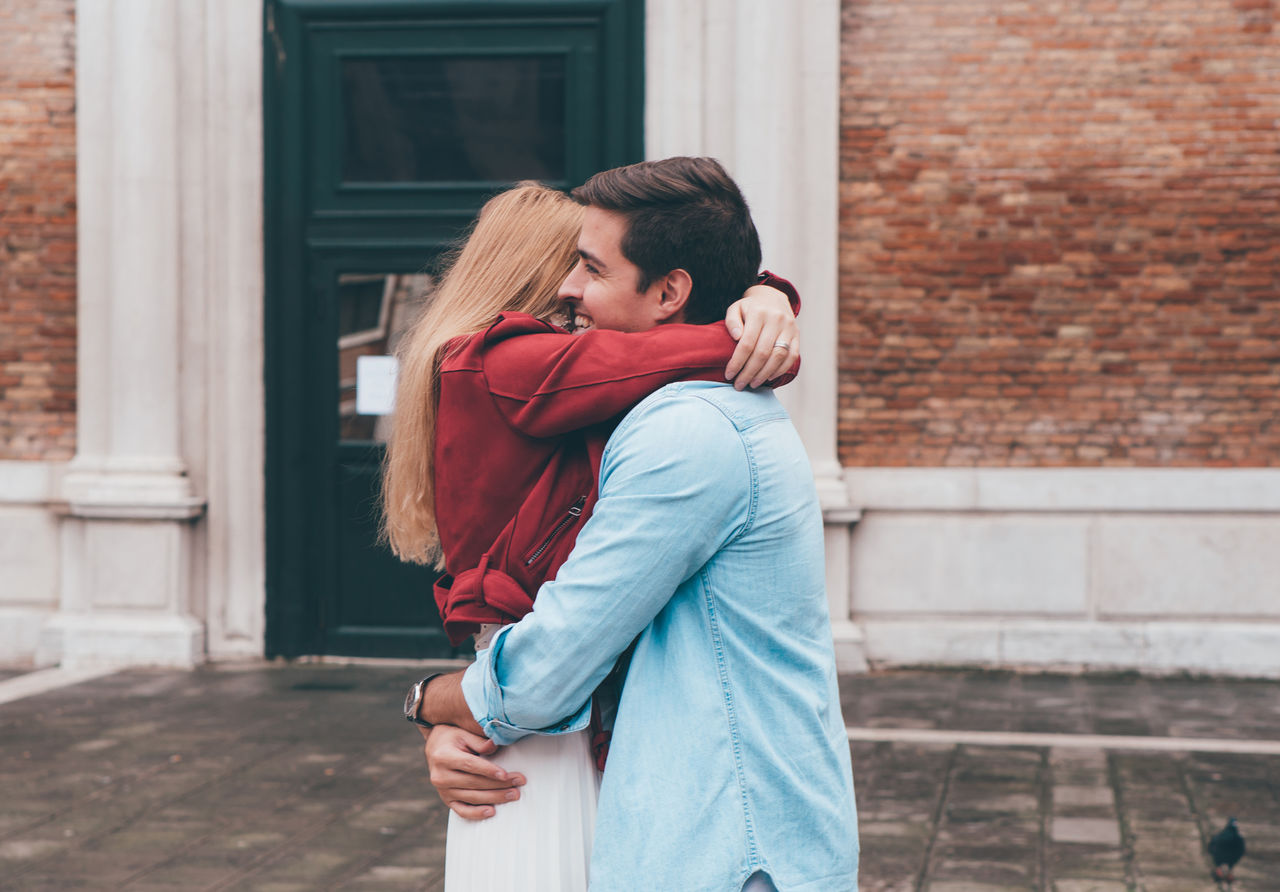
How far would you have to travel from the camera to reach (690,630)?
1681mm

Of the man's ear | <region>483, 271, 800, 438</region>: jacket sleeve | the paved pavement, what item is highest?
the man's ear

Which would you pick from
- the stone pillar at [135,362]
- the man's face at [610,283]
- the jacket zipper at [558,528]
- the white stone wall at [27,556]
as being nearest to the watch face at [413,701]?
the jacket zipper at [558,528]

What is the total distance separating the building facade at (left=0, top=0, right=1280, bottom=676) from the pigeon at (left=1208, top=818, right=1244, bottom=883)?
3.75 m

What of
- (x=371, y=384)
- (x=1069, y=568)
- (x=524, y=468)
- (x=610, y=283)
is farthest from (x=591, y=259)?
(x=371, y=384)

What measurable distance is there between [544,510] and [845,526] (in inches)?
257

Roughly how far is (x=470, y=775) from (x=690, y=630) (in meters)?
0.35

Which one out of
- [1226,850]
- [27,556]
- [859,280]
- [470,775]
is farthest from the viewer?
[27,556]

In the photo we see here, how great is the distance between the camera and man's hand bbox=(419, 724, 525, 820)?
1761 mm

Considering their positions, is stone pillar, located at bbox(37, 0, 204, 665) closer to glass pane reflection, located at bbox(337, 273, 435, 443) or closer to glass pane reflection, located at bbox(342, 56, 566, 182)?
glass pane reflection, located at bbox(337, 273, 435, 443)

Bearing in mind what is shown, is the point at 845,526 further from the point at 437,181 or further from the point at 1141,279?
the point at 437,181

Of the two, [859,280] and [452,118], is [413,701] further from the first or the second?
[452,118]

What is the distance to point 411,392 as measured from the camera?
1845 mm

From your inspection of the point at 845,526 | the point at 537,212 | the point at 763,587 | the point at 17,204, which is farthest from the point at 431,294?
the point at 17,204

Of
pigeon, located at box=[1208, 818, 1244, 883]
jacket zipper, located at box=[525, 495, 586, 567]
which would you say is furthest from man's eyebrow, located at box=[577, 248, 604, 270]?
pigeon, located at box=[1208, 818, 1244, 883]
